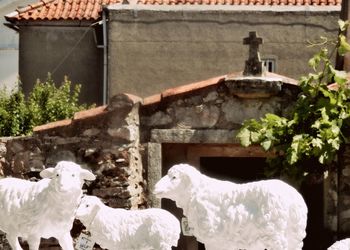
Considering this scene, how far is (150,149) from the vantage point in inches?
314

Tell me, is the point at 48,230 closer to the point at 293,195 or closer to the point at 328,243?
the point at 293,195

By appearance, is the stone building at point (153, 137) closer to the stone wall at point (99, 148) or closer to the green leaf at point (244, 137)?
the stone wall at point (99, 148)

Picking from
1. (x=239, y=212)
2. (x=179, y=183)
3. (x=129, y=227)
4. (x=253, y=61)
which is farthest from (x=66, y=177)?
(x=253, y=61)

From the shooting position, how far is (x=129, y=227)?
538cm

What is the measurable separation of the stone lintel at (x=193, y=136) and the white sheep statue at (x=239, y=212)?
2.62 m

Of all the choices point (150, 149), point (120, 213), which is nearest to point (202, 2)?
point (150, 149)

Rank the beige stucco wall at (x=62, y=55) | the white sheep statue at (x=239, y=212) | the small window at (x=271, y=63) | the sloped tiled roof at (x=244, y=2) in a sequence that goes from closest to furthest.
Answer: the white sheep statue at (x=239, y=212), the sloped tiled roof at (x=244, y=2), the small window at (x=271, y=63), the beige stucco wall at (x=62, y=55)

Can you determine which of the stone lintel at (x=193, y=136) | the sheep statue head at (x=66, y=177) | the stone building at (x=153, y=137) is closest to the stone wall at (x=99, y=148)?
the stone building at (x=153, y=137)

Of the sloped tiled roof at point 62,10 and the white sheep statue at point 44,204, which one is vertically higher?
the sloped tiled roof at point 62,10

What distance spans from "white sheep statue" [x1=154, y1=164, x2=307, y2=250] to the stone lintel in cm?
262

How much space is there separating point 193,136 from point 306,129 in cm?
104

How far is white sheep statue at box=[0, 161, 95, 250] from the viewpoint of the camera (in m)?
5.25

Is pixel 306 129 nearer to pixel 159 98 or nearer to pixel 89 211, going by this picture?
pixel 159 98

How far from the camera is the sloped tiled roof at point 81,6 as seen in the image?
52.9 ft
